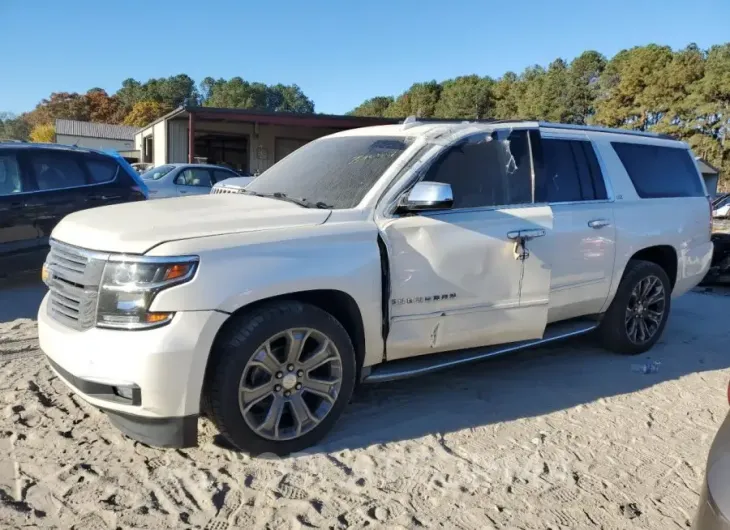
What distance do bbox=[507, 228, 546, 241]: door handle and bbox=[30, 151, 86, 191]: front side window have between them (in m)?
5.60

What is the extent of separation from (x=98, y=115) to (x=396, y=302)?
325 feet

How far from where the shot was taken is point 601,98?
174 ft

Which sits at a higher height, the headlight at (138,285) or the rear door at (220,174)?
the rear door at (220,174)

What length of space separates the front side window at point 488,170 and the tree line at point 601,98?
19349 mm

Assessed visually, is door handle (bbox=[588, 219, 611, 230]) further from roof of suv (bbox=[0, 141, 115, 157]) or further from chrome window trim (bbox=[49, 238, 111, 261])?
roof of suv (bbox=[0, 141, 115, 157])

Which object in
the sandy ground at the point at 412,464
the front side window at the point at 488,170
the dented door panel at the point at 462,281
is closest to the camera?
the sandy ground at the point at 412,464

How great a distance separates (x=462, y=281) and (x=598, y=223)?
61.6 inches

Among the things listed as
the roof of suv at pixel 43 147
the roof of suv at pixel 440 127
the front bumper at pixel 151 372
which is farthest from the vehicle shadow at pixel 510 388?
the roof of suv at pixel 43 147

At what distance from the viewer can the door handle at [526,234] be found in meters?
4.00

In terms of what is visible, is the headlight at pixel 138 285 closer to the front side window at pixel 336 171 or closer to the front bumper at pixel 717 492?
the front side window at pixel 336 171

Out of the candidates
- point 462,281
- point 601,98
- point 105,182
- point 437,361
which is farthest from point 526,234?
point 601,98

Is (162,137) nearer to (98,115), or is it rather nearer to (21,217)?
(21,217)

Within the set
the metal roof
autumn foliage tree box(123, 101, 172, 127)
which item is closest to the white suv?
the metal roof

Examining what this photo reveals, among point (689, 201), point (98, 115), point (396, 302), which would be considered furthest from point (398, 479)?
point (98, 115)
